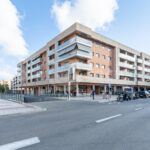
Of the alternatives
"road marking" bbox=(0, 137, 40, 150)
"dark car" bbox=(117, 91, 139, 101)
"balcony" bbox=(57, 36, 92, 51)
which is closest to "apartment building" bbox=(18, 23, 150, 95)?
"balcony" bbox=(57, 36, 92, 51)

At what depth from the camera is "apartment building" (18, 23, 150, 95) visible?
137 ft

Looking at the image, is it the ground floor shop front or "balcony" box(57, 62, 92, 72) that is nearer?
"balcony" box(57, 62, 92, 72)

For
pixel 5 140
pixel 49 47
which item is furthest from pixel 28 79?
pixel 5 140

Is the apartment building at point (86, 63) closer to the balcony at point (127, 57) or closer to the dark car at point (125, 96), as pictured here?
the balcony at point (127, 57)

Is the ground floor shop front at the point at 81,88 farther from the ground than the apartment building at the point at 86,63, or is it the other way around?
the apartment building at the point at 86,63

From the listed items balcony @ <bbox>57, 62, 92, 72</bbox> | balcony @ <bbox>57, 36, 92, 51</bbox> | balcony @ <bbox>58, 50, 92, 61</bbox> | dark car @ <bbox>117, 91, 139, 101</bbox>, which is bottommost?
dark car @ <bbox>117, 91, 139, 101</bbox>

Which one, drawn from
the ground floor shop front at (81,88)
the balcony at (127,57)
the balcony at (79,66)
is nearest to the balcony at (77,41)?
the balcony at (79,66)

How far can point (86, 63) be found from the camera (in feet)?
148

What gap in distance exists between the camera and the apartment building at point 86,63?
137 ft

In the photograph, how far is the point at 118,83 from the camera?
2042 inches

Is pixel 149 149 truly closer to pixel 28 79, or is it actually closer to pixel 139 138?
pixel 139 138

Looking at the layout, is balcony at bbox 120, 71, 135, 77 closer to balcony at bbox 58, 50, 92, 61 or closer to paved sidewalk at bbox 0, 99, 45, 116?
balcony at bbox 58, 50, 92, 61

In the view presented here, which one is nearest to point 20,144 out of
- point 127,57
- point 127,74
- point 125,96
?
point 125,96

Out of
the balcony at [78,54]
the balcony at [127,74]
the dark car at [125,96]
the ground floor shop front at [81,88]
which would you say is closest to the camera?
the dark car at [125,96]
